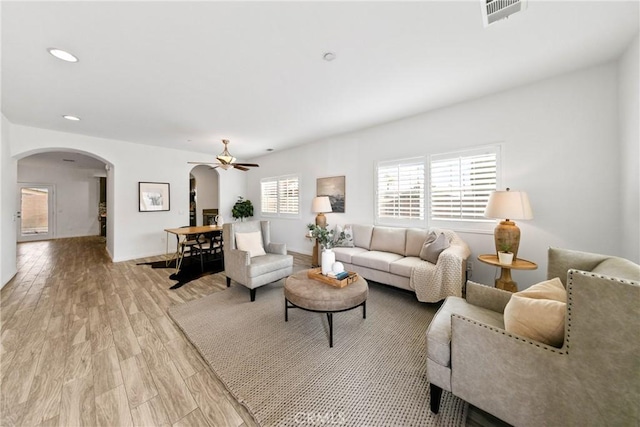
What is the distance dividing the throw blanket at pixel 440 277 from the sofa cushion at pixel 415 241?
490mm

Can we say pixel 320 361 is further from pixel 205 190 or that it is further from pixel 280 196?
pixel 205 190

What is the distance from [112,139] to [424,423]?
269 inches

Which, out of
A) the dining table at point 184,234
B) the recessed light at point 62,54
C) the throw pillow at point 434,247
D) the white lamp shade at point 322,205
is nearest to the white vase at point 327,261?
the throw pillow at point 434,247

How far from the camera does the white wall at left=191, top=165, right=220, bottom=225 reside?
8148 mm

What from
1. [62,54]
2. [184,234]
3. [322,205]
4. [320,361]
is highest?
[62,54]

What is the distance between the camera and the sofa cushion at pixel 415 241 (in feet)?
10.9

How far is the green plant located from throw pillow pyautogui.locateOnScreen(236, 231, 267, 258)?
3516 mm

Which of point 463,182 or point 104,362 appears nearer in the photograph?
point 104,362

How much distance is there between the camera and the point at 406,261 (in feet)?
10.0

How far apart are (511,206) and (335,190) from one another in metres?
3.04

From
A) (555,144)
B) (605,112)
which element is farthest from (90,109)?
(605,112)

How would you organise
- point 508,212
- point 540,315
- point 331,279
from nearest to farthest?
1. point 540,315
2. point 331,279
3. point 508,212

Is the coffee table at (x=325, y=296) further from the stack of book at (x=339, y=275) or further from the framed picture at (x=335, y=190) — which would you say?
the framed picture at (x=335, y=190)

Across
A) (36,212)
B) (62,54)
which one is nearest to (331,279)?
(62,54)
